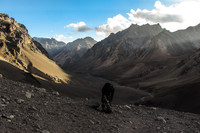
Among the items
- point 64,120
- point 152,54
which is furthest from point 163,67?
point 64,120

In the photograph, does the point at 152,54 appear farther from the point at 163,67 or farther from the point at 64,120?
the point at 64,120

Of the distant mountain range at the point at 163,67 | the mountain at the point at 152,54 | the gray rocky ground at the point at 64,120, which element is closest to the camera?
the gray rocky ground at the point at 64,120

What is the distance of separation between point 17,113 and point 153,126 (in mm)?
6950

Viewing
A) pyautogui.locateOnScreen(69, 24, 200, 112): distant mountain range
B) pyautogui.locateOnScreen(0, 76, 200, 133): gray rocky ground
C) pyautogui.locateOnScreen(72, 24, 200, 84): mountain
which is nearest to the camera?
pyautogui.locateOnScreen(0, 76, 200, 133): gray rocky ground

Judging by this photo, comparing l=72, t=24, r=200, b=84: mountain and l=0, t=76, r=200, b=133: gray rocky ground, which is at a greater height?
l=72, t=24, r=200, b=84: mountain

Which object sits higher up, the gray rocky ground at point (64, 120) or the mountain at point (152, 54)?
the mountain at point (152, 54)

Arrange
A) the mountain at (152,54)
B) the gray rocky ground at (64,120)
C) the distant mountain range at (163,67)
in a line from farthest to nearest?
the mountain at (152,54) < the distant mountain range at (163,67) < the gray rocky ground at (64,120)

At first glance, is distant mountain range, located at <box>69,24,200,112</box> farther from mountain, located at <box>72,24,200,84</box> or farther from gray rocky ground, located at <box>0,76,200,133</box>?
gray rocky ground, located at <box>0,76,200,133</box>

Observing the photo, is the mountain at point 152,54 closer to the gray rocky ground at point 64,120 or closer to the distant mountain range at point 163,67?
the distant mountain range at point 163,67

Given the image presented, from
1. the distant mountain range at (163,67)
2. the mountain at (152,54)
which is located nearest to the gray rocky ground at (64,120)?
the distant mountain range at (163,67)

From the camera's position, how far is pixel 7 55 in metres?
62.9

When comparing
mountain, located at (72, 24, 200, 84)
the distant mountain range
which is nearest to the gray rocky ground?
the distant mountain range

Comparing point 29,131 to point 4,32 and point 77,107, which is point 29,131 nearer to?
point 77,107

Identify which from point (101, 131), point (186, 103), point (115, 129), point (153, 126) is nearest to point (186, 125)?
point (153, 126)
